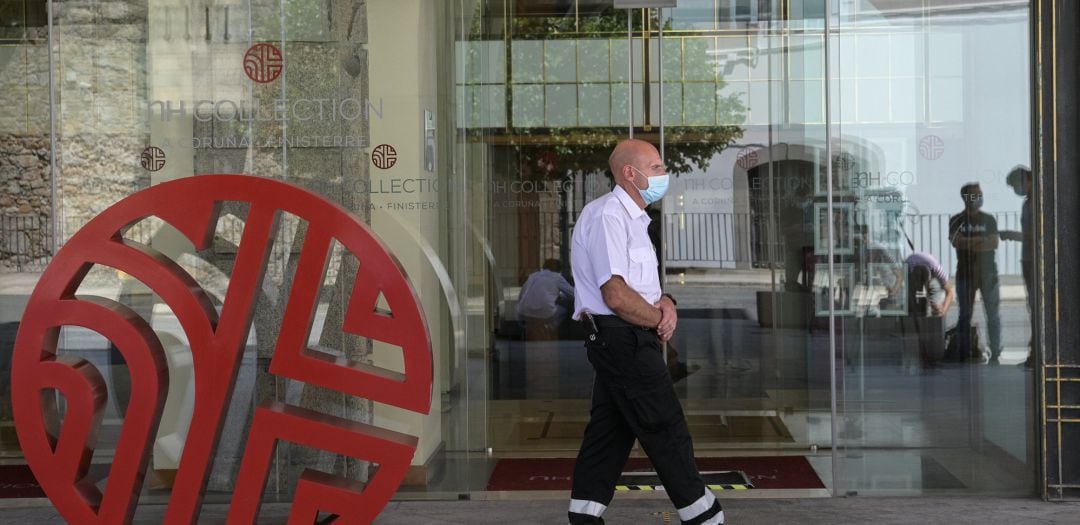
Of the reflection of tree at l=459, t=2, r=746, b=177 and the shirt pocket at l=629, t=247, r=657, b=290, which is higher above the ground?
the reflection of tree at l=459, t=2, r=746, b=177

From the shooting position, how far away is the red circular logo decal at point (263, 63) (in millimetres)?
5574

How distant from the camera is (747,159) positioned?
7023mm

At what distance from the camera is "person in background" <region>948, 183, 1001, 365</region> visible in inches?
221

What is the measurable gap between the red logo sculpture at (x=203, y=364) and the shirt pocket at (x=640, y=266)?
2.83ft

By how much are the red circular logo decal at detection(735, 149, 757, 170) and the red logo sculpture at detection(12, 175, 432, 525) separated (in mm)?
3316

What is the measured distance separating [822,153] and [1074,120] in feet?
4.07

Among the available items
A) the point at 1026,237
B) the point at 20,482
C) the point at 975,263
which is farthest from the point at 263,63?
the point at 1026,237

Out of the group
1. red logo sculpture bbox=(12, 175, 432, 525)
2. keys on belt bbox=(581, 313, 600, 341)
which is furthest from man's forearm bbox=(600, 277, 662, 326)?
red logo sculpture bbox=(12, 175, 432, 525)

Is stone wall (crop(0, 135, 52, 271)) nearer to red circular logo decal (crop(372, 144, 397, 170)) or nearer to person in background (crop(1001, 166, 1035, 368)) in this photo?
red circular logo decal (crop(372, 144, 397, 170))

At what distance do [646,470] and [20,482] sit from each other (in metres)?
3.28

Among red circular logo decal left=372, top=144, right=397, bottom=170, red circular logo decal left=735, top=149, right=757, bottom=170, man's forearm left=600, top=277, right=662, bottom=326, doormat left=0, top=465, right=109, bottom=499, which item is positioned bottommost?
doormat left=0, top=465, right=109, bottom=499

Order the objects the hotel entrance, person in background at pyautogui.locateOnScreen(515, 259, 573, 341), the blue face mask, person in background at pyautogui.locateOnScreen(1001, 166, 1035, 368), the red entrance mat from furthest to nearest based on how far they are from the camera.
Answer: person in background at pyautogui.locateOnScreen(515, 259, 573, 341) < the red entrance mat < the hotel entrance < person in background at pyautogui.locateOnScreen(1001, 166, 1035, 368) < the blue face mask

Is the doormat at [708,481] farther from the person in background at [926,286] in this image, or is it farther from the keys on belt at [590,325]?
the keys on belt at [590,325]

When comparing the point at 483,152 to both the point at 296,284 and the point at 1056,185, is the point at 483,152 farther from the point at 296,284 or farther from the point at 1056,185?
the point at 1056,185
